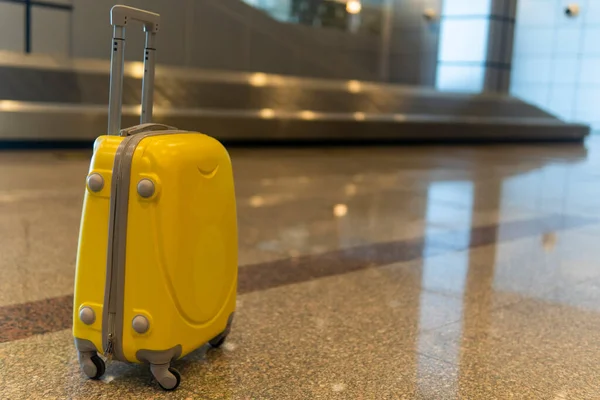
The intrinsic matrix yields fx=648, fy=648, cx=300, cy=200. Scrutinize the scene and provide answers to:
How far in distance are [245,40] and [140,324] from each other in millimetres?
11668

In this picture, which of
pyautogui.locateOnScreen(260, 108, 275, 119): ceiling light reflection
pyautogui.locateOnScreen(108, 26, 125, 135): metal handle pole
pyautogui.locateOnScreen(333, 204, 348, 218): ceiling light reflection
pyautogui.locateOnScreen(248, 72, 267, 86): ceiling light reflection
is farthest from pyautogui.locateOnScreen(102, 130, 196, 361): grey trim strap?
pyautogui.locateOnScreen(248, 72, 267, 86): ceiling light reflection

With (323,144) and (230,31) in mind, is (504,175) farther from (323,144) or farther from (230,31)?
(230,31)

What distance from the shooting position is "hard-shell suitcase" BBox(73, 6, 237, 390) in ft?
5.01

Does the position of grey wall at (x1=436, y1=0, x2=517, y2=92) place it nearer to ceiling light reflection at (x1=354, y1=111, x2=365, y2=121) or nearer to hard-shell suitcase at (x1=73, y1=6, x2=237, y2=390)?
ceiling light reflection at (x1=354, y1=111, x2=365, y2=121)

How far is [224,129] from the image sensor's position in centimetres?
943

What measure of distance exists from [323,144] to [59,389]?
31.7 feet

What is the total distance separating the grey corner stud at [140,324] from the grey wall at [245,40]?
761 cm

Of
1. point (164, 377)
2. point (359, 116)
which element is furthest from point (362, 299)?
point (359, 116)

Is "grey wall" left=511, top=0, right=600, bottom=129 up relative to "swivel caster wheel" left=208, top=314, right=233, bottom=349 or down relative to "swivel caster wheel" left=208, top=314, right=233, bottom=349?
up

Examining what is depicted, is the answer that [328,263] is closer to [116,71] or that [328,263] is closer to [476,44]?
[116,71]

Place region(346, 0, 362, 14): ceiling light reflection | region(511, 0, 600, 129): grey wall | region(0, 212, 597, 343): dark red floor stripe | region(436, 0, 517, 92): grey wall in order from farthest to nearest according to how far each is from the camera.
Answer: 1. region(511, 0, 600, 129): grey wall
2. region(436, 0, 517, 92): grey wall
3. region(346, 0, 362, 14): ceiling light reflection
4. region(0, 212, 597, 343): dark red floor stripe

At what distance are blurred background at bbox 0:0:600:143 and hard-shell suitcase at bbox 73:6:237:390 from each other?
6.60 metres

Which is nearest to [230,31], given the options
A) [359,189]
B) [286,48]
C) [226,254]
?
[286,48]

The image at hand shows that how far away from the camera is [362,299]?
253 cm
